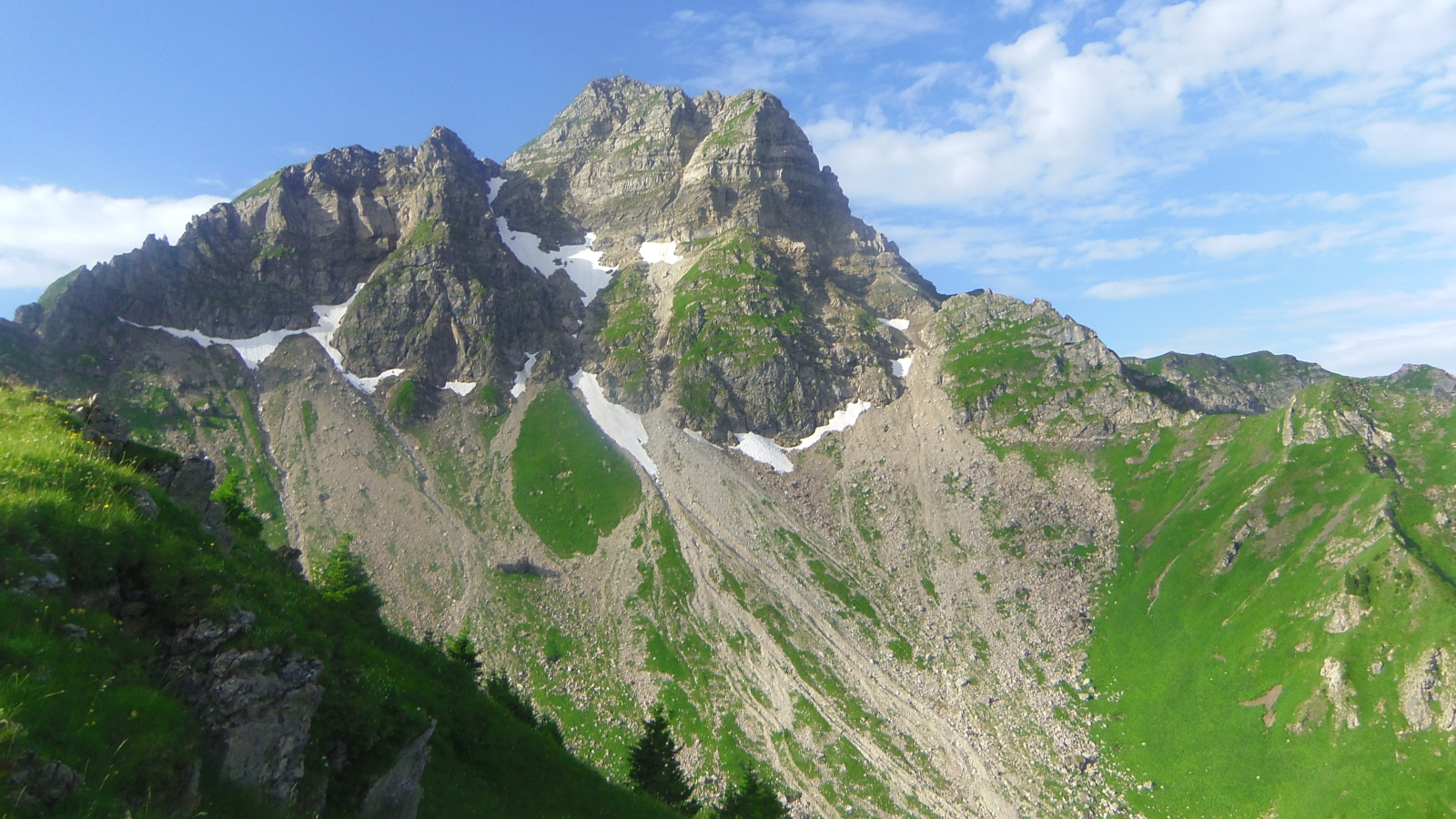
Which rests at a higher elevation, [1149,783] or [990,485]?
[990,485]

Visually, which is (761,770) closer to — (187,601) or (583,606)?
(583,606)

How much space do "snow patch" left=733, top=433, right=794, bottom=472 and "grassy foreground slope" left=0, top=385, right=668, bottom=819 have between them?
→ 426 ft

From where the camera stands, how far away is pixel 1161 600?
108m

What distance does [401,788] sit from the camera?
18.3m

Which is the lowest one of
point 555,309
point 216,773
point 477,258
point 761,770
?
point 761,770

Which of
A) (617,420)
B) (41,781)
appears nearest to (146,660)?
(41,781)

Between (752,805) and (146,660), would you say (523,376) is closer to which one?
(752,805)

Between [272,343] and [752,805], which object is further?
[272,343]

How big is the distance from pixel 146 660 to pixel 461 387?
545 feet

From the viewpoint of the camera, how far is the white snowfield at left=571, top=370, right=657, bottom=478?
152500mm

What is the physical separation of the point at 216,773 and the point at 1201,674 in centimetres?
11027

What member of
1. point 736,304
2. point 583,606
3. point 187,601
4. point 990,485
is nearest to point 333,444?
point 583,606

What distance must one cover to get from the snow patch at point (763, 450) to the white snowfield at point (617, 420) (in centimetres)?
2163

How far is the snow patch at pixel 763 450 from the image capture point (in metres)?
155
